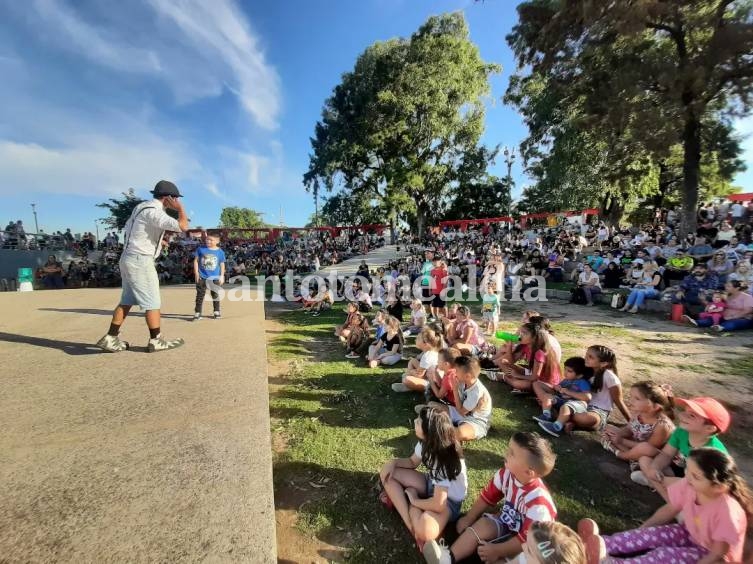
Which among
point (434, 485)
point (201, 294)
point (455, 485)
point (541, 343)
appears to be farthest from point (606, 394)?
point (201, 294)

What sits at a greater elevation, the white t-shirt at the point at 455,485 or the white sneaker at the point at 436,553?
the white t-shirt at the point at 455,485

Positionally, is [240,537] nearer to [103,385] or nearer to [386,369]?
[103,385]

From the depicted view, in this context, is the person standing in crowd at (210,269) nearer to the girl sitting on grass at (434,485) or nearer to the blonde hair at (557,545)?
the girl sitting on grass at (434,485)

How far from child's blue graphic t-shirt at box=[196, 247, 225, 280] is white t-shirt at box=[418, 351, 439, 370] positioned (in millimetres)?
3921

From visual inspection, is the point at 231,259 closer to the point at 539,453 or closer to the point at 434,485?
the point at 434,485

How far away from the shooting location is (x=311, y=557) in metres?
2.26

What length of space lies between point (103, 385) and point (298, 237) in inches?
1271

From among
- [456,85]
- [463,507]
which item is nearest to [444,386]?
[463,507]

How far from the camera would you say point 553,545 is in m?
1.52

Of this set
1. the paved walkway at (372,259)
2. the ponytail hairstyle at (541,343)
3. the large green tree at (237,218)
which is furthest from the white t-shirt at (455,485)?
the large green tree at (237,218)

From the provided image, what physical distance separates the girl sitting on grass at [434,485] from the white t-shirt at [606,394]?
2098 millimetres

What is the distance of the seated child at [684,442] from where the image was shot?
2.40 metres

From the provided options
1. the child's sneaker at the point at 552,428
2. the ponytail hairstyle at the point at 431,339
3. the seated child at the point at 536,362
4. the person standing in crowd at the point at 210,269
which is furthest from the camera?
the person standing in crowd at the point at 210,269

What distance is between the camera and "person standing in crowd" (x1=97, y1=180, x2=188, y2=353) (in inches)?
154
